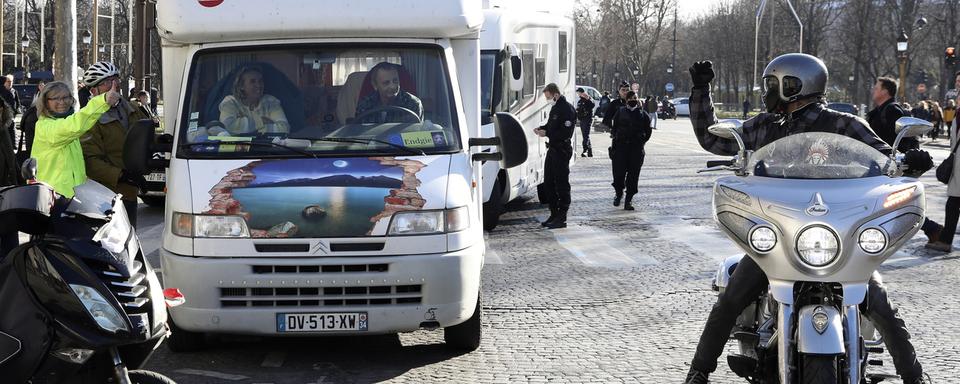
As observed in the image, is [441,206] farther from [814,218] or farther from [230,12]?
[814,218]

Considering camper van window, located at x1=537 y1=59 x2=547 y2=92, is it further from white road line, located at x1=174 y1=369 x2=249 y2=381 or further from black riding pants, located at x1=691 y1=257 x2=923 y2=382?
black riding pants, located at x1=691 y1=257 x2=923 y2=382

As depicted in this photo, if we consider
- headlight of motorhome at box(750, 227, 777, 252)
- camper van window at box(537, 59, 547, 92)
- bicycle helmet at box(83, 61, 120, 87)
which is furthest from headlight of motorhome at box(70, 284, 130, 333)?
camper van window at box(537, 59, 547, 92)

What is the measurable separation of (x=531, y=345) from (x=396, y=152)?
145cm

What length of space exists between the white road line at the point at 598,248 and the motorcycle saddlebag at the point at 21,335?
8.12 metres

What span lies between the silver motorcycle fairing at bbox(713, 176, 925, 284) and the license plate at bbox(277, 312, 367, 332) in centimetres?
273

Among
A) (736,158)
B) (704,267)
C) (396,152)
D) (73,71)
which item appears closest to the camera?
(736,158)

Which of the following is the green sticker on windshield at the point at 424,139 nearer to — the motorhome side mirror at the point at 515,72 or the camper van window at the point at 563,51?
the motorhome side mirror at the point at 515,72

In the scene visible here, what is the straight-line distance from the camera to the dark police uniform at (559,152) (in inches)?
603

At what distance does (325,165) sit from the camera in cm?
736

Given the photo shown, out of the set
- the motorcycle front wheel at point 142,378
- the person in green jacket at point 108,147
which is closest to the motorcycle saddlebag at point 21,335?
the motorcycle front wheel at point 142,378

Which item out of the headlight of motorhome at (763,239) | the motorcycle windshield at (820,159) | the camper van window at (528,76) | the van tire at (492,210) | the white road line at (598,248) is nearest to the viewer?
the headlight of motorhome at (763,239)

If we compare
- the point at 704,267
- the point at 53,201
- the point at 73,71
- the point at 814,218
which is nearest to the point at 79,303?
the point at 53,201

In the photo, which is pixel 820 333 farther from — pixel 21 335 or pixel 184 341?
pixel 184 341

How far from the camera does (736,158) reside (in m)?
5.36
